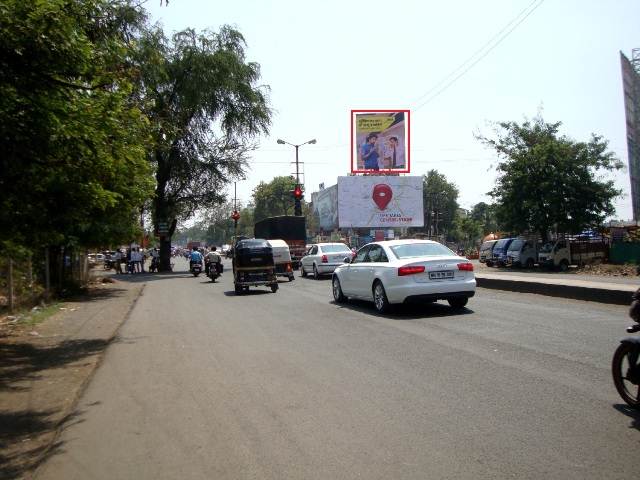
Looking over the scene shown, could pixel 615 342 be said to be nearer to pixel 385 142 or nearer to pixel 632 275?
pixel 632 275

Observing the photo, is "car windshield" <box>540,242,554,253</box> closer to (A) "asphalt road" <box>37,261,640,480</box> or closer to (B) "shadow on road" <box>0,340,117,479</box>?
(A) "asphalt road" <box>37,261,640,480</box>

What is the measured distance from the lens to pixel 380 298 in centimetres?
Result: 1297

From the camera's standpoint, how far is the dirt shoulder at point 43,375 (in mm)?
5020

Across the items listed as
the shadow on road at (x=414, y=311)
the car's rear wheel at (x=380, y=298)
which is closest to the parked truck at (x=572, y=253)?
the shadow on road at (x=414, y=311)

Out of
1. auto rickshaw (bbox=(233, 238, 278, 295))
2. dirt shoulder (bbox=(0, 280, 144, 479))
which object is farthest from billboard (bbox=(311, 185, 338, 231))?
dirt shoulder (bbox=(0, 280, 144, 479))

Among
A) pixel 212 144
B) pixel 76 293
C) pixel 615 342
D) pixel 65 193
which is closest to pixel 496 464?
pixel 615 342

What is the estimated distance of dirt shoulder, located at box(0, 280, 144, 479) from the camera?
16.5 ft

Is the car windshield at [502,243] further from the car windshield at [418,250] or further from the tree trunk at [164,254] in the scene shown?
the car windshield at [418,250]

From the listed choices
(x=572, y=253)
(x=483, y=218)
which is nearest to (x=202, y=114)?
(x=572, y=253)

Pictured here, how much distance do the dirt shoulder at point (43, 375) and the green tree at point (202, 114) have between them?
23055 mm

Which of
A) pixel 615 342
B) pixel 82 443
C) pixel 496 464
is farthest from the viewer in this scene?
pixel 615 342

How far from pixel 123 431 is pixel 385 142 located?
141ft

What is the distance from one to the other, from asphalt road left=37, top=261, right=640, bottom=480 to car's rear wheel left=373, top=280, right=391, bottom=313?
1.60 metres

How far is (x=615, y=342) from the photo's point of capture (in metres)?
8.34
